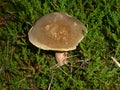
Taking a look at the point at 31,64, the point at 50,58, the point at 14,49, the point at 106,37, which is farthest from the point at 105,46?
the point at 14,49

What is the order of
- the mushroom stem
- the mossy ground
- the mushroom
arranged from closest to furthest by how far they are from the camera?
the mushroom, the mossy ground, the mushroom stem

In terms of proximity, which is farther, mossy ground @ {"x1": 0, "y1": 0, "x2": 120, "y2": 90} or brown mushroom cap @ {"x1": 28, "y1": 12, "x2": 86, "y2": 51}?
mossy ground @ {"x1": 0, "y1": 0, "x2": 120, "y2": 90}

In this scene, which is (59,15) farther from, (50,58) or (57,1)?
(57,1)

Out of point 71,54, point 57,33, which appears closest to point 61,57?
point 71,54

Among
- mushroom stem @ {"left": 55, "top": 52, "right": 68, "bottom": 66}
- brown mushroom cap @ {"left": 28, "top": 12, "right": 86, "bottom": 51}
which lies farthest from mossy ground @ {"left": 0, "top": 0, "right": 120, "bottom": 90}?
brown mushroom cap @ {"left": 28, "top": 12, "right": 86, "bottom": 51}

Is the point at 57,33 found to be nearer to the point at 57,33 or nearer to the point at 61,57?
the point at 57,33

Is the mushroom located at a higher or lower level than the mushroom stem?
higher

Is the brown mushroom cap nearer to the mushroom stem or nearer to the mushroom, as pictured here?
the mushroom
